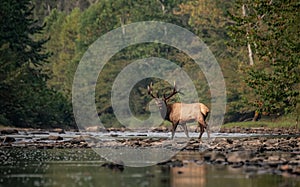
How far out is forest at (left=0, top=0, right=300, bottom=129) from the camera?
3828 centimetres

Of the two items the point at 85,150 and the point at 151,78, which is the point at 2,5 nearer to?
the point at 151,78

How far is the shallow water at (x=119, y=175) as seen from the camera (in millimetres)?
19094

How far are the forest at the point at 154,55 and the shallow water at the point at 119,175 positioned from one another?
43.5 feet

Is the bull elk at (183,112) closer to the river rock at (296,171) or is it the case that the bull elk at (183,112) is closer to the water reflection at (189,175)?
the water reflection at (189,175)

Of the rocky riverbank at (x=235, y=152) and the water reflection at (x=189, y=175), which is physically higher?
the rocky riverbank at (x=235, y=152)

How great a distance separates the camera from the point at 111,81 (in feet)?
297

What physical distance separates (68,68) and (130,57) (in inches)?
467

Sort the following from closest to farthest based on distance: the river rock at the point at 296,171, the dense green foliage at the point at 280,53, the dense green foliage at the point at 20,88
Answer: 1. the river rock at the point at 296,171
2. the dense green foliage at the point at 280,53
3. the dense green foliage at the point at 20,88

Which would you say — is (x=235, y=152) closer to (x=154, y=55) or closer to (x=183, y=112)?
(x=183, y=112)

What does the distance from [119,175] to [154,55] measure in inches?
2691

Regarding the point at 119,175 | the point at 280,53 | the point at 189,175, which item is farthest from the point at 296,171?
the point at 280,53

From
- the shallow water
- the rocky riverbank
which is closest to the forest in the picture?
the rocky riverbank

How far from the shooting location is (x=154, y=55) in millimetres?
89250

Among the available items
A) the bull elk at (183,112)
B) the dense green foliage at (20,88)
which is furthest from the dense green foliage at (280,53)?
the dense green foliage at (20,88)
